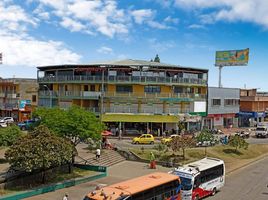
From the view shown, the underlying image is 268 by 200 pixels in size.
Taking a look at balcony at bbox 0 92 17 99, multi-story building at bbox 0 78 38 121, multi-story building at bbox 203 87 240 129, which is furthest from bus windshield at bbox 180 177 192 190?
balcony at bbox 0 92 17 99

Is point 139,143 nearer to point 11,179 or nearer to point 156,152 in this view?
point 156,152

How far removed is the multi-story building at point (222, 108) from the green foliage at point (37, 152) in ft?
150

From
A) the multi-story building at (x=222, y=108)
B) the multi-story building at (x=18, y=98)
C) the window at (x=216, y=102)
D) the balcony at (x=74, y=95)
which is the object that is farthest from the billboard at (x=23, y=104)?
the window at (x=216, y=102)

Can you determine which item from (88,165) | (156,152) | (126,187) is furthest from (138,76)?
(126,187)

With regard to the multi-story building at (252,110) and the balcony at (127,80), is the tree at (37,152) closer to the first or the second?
the balcony at (127,80)

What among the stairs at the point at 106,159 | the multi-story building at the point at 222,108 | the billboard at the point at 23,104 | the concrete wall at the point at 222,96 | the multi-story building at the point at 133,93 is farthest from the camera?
the billboard at the point at 23,104

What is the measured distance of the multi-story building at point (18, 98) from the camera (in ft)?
253

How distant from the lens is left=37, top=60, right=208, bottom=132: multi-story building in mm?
58156

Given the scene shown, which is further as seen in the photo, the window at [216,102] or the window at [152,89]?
the window at [216,102]

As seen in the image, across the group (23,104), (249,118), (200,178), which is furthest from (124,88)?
(249,118)

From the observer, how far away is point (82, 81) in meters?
59.9

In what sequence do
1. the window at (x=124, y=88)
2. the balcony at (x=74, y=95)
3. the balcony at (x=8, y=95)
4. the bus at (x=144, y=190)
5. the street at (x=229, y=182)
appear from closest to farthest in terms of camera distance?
the bus at (x=144, y=190) < the street at (x=229, y=182) < the window at (x=124, y=88) < the balcony at (x=74, y=95) < the balcony at (x=8, y=95)

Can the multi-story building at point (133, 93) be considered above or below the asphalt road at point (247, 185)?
above

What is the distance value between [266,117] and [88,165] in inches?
2712
